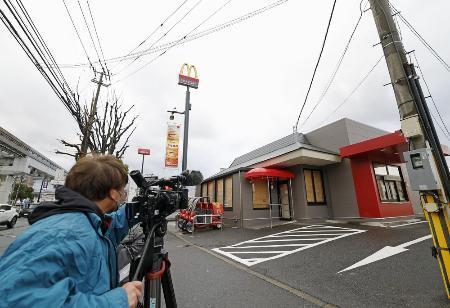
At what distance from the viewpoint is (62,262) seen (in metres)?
0.91

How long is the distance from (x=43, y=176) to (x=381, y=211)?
54975 mm

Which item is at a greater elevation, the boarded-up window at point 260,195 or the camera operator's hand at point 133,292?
the boarded-up window at point 260,195

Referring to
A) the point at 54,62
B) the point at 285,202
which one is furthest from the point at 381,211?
the point at 54,62

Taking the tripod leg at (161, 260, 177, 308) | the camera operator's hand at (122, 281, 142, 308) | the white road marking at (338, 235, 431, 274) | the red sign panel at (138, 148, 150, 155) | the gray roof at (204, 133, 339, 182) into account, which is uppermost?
the red sign panel at (138, 148, 150, 155)

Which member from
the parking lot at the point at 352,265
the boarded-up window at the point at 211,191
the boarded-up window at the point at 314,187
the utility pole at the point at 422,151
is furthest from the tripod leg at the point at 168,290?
the boarded-up window at the point at 211,191

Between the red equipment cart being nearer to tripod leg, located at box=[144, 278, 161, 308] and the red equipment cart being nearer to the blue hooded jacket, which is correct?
tripod leg, located at box=[144, 278, 161, 308]

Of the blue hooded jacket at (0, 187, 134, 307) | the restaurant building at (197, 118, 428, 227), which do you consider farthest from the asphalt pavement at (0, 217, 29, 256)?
the restaurant building at (197, 118, 428, 227)

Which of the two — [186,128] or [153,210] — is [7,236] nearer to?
[186,128]

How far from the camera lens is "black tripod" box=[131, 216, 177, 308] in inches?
61.2

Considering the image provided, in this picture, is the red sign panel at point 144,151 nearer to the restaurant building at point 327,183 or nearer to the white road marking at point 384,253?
the restaurant building at point 327,183

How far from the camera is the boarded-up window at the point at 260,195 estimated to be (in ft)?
43.5

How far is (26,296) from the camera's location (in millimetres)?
789

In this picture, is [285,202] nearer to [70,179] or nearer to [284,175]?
[284,175]

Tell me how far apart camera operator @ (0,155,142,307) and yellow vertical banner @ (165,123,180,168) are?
8.67 meters
